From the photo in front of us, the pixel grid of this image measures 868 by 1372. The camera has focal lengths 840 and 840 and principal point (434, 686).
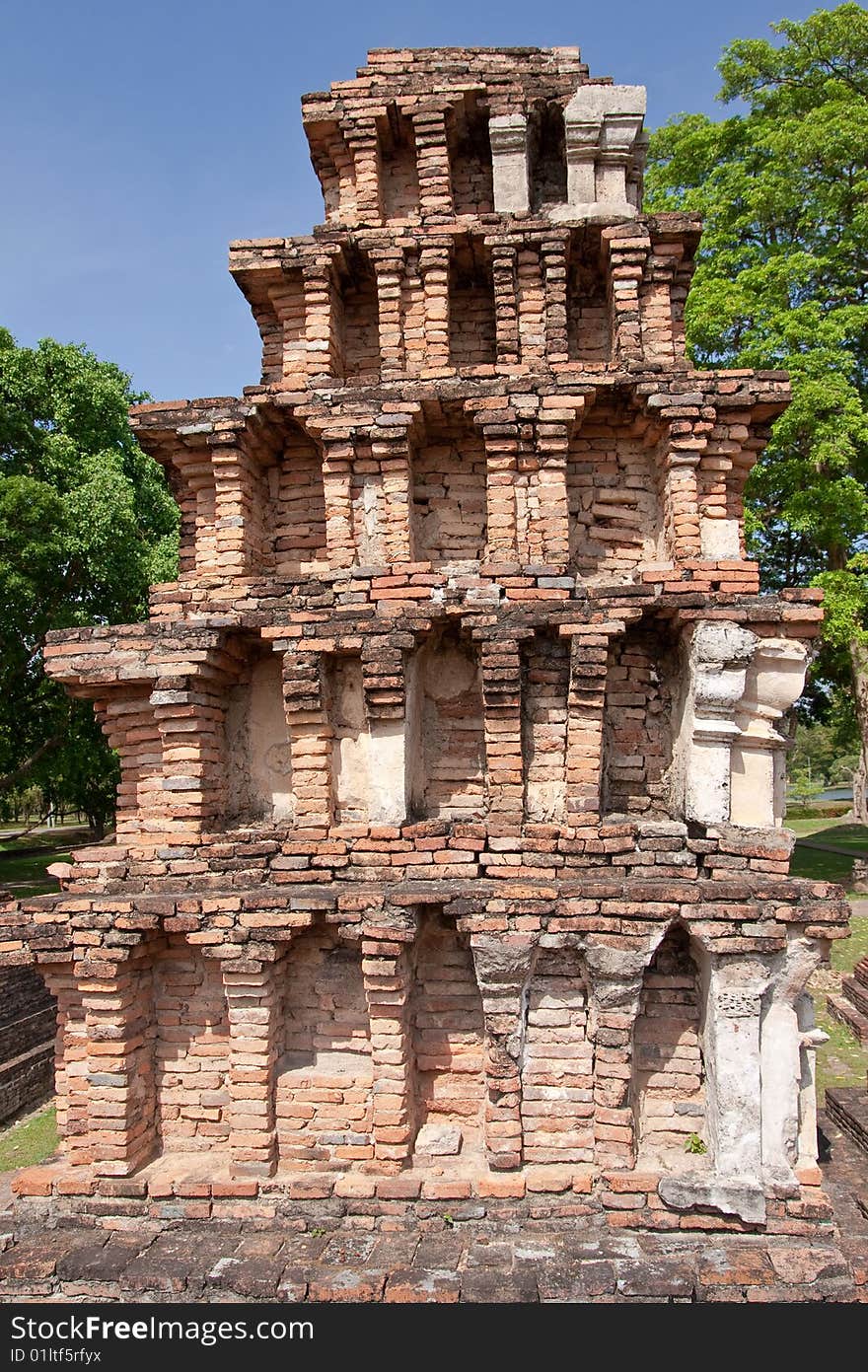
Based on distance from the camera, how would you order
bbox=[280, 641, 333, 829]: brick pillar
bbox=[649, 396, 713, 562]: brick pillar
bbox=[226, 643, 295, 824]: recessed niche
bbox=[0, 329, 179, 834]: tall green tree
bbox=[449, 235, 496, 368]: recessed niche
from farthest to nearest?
1. bbox=[0, 329, 179, 834]: tall green tree
2. bbox=[449, 235, 496, 368]: recessed niche
3. bbox=[226, 643, 295, 824]: recessed niche
4. bbox=[649, 396, 713, 562]: brick pillar
5. bbox=[280, 641, 333, 829]: brick pillar

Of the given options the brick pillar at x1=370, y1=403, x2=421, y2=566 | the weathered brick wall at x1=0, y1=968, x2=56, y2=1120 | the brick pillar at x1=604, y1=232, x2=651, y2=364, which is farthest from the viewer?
the weathered brick wall at x1=0, y1=968, x2=56, y2=1120

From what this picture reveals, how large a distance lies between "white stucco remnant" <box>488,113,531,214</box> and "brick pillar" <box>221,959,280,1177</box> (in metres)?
7.66

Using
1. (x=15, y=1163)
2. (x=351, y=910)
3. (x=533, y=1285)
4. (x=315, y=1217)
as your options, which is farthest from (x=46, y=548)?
(x=533, y=1285)

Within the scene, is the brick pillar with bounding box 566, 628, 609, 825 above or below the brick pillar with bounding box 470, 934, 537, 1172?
above

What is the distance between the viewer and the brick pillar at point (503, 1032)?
695 cm

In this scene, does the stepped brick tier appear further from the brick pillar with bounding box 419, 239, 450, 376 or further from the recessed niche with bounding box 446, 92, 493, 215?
the recessed niche with bounding box 446, 92, 493, 215

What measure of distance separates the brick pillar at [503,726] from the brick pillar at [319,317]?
333 cm

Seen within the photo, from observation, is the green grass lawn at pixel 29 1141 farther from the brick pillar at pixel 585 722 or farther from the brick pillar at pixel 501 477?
the brick pillar at pixel 501 477

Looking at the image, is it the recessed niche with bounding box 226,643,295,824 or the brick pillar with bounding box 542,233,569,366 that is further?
the recessed niche with bounding box 226,643,295,824

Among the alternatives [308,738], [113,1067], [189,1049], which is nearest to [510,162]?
[308,738]

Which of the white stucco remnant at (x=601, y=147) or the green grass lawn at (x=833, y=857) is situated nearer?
the white stucco remnant at (x=601, y=147)

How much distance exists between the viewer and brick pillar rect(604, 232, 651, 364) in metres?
7.96

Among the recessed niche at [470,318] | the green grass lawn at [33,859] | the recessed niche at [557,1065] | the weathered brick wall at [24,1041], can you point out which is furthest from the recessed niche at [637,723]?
the green grass lawn at [33,859]

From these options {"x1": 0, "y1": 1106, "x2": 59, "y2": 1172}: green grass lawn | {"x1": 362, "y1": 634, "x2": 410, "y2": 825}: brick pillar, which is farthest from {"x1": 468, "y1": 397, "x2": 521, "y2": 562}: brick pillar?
{"x1": 0, "y1": 1106, "x2": 59, "y2": 1172}: green grass lawn
